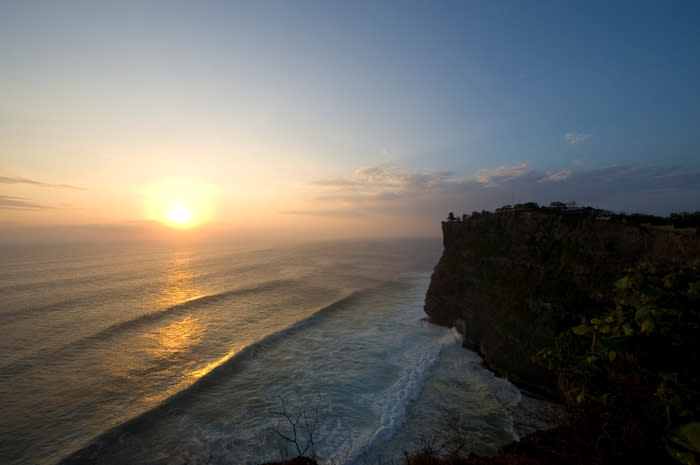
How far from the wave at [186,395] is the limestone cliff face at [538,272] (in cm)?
1748

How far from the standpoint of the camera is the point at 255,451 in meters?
13.3

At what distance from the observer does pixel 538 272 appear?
1983 centimetres

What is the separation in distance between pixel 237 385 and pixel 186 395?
311cm

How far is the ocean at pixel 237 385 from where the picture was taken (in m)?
13.8

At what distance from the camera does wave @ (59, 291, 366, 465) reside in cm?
1375

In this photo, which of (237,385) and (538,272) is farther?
(538,272)

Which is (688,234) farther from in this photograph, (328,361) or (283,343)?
(283,343)

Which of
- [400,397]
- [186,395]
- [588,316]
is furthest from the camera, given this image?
[186,395]

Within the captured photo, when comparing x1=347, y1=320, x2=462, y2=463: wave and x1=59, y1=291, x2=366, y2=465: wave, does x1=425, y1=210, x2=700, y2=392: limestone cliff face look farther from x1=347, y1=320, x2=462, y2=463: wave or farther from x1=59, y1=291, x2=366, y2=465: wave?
x1=59, y1=291, x2=366, y2=465: wave

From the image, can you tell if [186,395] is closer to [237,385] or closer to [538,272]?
[237,385]

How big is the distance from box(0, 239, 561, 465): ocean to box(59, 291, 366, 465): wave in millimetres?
94

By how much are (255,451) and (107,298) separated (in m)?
40.0

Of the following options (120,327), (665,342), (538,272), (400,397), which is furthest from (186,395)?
(538,272)

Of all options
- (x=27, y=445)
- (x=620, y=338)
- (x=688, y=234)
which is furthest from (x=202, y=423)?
(x=688, y=234)
